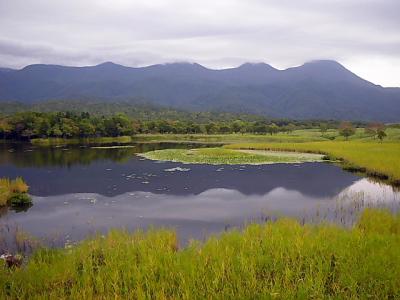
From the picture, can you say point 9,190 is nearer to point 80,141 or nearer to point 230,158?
point 230,158

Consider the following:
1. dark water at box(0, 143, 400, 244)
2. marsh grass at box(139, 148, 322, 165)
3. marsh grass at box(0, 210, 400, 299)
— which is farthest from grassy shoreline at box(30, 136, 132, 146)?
marsh grass at box(0, 210, 400, 299)

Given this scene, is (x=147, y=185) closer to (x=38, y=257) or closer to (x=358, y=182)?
(x=358, y=182)

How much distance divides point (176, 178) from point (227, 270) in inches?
1013

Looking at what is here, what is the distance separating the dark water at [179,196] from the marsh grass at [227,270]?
16.5 feet

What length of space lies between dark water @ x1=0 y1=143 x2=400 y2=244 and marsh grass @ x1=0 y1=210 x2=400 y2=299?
5.01 meters

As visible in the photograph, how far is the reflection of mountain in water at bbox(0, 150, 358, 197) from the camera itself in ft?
101

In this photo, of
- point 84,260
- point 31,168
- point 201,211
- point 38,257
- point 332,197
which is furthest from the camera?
point 31,168

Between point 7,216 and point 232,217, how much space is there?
13027mm

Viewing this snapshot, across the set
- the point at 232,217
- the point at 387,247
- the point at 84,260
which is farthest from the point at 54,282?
the point at 232,217

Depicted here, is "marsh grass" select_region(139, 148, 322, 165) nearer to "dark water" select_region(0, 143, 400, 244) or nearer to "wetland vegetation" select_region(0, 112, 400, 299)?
→ "wetland vegetation" select_region(0, 112, 400, 299)

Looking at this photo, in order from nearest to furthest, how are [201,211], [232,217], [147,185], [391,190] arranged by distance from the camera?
[232,217] → [201,211] → [391,190] → [147,185]

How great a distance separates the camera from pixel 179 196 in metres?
28.1

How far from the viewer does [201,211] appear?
915 inches

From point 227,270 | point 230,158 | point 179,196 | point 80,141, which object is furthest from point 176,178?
point 80,141
